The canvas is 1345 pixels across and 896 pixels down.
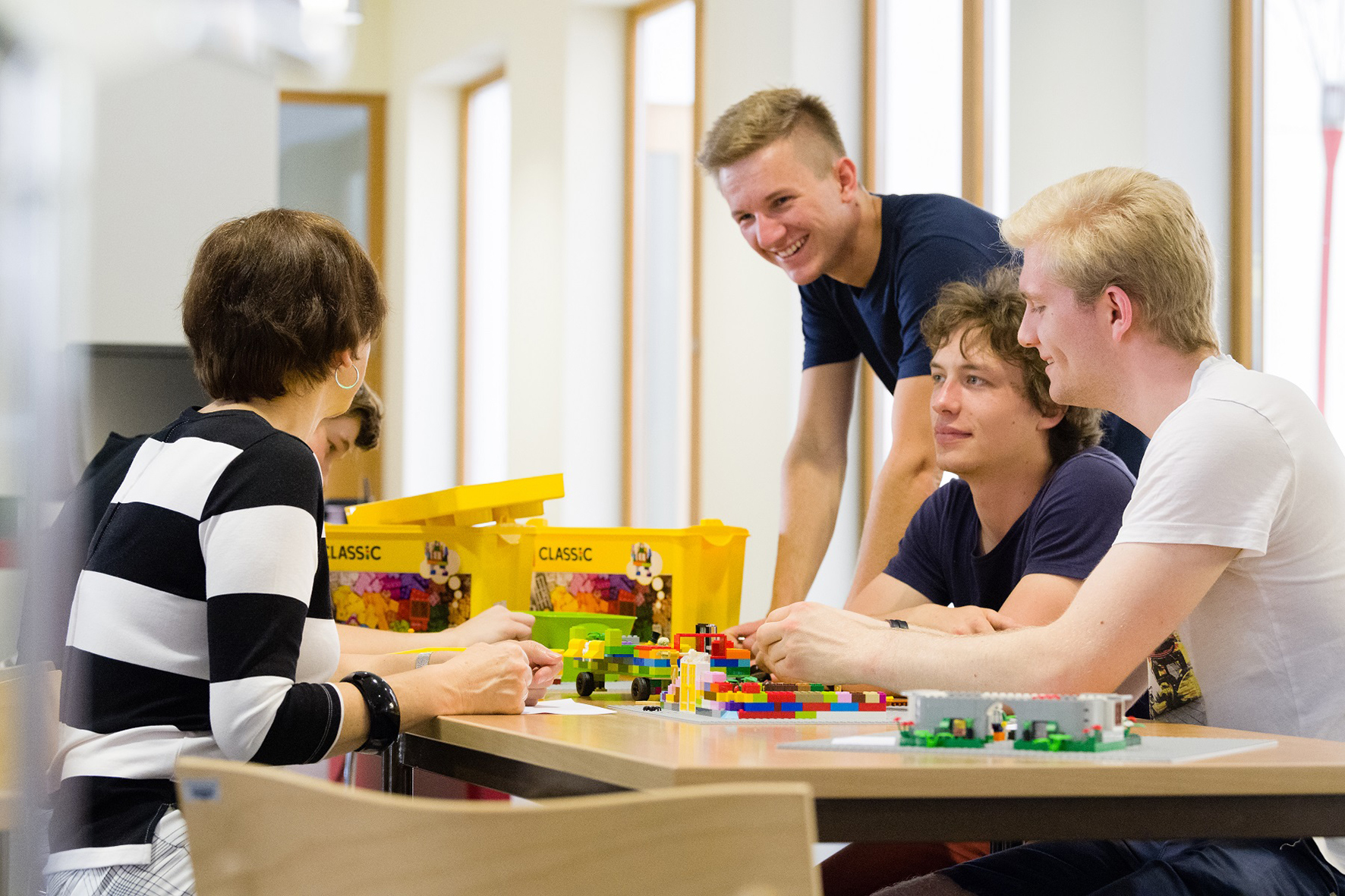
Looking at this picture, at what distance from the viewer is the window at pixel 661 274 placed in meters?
5.63

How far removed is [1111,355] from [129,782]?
1.16 meters

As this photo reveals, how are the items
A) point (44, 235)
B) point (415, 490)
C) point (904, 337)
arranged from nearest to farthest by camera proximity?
point (44, 235)
point (904, 337)
point (415, 490)

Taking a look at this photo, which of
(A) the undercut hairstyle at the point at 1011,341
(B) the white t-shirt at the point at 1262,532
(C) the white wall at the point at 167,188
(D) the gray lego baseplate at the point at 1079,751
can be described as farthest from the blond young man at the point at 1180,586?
(C) the white wall at the point at 167,188

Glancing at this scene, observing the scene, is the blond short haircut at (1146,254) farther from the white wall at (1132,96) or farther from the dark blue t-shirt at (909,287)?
the white wall at (1132,96)

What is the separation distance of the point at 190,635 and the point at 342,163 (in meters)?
6.35

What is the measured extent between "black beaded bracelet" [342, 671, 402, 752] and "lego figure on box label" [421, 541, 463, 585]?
89 cm

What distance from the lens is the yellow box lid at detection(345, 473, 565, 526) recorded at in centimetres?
229

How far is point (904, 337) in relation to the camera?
8.28 ft

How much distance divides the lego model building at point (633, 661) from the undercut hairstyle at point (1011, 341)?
1.98ft

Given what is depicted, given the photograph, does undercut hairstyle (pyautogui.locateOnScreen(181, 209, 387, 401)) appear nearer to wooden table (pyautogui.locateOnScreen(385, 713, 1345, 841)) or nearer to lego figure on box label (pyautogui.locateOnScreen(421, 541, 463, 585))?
wooden table (pyautogui.locateOnScreen(385, 713, 1345, 841))

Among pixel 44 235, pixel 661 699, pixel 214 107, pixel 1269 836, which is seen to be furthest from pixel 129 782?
pixel 214 107

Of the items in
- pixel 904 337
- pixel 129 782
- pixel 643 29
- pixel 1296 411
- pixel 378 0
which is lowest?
pixel 129 782

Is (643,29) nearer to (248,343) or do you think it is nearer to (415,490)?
(415,490)

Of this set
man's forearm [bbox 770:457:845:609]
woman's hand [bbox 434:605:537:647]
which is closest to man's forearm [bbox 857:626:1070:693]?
woman's hand [bbox 434:605:537:647]
